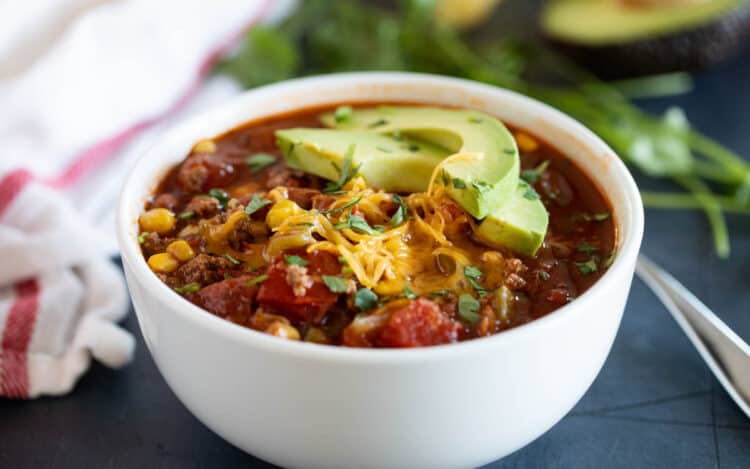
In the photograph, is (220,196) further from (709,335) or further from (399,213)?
(709,335)

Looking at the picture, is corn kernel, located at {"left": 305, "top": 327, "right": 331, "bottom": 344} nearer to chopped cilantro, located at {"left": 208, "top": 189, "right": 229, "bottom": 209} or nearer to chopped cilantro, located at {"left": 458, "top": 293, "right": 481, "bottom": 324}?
chopped cilantro, located at {"left": 458, "top": 293, "right": 481, "bottom": 324}

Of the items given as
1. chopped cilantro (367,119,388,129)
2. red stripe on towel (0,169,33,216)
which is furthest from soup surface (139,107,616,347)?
red stripe on towel (0,169,33,216)

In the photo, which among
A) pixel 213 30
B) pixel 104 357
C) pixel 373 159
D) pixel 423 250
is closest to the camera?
pixel 423 250

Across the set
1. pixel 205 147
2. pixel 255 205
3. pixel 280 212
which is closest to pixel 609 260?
pixel 280 212

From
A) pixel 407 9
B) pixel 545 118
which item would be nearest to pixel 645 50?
pixel 407 9

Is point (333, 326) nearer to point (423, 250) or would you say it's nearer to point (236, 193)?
point (423, 250)

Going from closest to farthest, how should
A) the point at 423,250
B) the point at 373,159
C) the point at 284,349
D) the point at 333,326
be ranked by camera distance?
the point at 284,349 → the point at 333,326 → the point at 423,250 → the point at 373,159
